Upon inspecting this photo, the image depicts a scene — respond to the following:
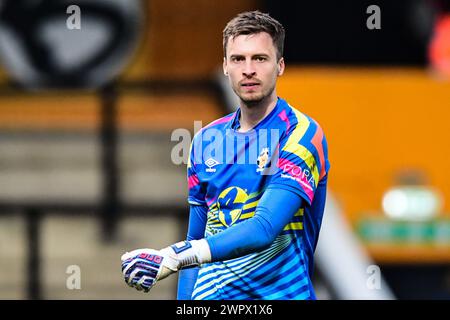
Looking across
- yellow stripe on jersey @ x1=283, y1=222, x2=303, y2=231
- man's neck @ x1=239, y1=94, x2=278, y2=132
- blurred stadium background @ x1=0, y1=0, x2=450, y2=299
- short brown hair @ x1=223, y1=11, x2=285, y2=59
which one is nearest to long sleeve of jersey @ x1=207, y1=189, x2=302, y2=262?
yellow stripe on jersey @ x1=283, y1=222, x2=303, y2=231

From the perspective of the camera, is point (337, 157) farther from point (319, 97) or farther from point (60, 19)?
point (60, 19)

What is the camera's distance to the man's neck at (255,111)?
4.72 metres

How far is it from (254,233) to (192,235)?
513mm

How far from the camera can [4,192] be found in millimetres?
13305

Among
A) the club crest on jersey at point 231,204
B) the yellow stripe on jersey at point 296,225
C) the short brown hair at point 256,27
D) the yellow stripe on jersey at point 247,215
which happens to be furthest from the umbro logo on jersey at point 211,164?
the short brown hair at point 256,27

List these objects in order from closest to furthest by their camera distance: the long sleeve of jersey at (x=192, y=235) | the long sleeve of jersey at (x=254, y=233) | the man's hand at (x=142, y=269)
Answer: the man's hand at (x=142, y=269) < the long sleeve of jersey at (x=254, y=233) < the long sleeve of jersey at (x=192, y=235)

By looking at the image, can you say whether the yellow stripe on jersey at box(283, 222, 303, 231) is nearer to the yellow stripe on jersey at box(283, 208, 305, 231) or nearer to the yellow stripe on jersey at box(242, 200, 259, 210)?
the yellow stripe on jersey at box(283, 208, 305, 231)

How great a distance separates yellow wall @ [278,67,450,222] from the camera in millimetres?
13961

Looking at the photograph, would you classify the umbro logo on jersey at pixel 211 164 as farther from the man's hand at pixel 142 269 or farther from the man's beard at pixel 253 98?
the man's hand at pixel 142 269

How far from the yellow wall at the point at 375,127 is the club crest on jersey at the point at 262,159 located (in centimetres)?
915

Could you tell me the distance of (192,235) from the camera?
494 cm

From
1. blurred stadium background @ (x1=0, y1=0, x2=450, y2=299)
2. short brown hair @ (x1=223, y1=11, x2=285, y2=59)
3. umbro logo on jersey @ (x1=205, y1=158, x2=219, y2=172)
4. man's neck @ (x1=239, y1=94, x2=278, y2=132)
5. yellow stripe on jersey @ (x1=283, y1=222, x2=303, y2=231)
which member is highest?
short brown hair @ (x1=223, y1=11, x2=285, y2=59)
